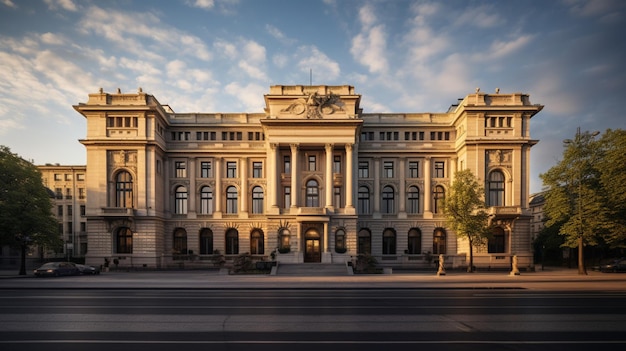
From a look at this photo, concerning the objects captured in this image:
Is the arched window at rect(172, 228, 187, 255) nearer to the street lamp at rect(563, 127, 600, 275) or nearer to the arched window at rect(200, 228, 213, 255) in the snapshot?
the arched window at rect(200, 228, 213, 255)

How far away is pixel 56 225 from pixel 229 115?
25.8 m

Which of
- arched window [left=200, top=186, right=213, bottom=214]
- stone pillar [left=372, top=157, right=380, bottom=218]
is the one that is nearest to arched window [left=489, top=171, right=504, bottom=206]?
stone pillar [left=372, top=157, right=380, bottom=218]

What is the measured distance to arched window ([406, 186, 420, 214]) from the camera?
54719 millimetres

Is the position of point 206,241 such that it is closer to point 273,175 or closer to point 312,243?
point 273,175

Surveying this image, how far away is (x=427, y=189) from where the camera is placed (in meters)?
53.8

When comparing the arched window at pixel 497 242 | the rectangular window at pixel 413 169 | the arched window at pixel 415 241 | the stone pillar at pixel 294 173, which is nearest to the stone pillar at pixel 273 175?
the stone pillar at pixel 294 173

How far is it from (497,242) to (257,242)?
108 feet

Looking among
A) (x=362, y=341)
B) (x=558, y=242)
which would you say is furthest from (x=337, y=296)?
(x=558, y=242)

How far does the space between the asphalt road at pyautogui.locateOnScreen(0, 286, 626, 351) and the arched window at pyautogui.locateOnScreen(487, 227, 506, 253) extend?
27.0 m

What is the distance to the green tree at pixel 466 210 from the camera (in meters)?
42.5

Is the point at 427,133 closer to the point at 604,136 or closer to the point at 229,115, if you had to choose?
the point at 604,136

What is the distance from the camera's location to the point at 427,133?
54.9 meters

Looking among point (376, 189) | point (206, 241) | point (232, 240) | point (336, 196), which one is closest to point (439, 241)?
point (376, 189)

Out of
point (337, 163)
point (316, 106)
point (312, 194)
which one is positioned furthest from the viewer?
point (337, 163)
